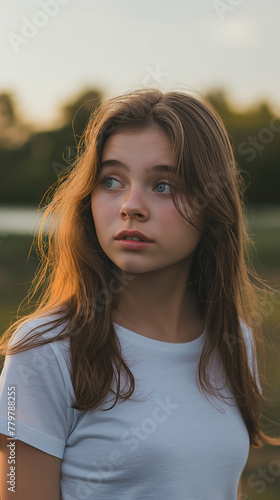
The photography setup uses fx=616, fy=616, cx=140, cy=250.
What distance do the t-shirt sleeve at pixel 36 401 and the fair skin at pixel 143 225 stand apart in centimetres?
29

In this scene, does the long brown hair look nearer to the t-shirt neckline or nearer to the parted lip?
the t-shirt neckline

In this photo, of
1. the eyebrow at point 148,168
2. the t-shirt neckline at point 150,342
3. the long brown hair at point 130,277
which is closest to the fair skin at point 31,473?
the long brown hair at point 130,277

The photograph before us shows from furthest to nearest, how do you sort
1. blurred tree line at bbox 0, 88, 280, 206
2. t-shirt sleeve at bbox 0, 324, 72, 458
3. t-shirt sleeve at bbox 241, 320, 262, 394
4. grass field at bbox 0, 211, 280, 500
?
1. blurred tree line at bbox 0, 88, 280, 206
2. grass field at bbox 0, 211, 280, 500
3. t-shirt sleeve at bbox 241, 320, 262, 394
4. t-shirt sleeve at bbox 0, 324, 72, 458

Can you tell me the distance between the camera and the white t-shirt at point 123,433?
4.97ft

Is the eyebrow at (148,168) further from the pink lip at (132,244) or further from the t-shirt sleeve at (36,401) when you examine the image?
the t-shirt sleeve at (36,401)

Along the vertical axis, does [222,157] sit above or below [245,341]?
above

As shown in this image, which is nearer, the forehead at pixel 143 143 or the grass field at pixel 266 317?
the forehead at pixel 143 143

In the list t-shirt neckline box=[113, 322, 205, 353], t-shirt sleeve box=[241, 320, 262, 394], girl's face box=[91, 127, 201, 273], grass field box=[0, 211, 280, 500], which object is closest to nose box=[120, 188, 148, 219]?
girl's face box=[91, 127, 201, 273]

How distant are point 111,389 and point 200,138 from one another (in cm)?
74

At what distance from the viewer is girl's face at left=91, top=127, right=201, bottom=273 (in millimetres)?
1636

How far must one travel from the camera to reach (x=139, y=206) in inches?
63.7

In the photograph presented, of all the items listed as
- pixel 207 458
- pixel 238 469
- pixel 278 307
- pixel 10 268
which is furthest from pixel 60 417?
pixel 10 268

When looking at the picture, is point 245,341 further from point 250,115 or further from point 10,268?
point 250,115

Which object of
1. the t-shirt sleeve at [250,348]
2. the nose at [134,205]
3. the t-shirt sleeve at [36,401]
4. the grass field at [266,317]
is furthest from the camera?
the grass field at [266,317]
